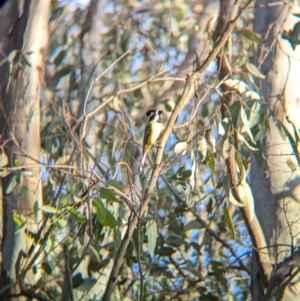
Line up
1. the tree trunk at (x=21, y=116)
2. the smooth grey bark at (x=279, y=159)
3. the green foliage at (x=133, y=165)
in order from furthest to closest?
1. the tree trunk at (x=21, y=116)
2. the smooth grey bark at (x=279, y=159)
3. the green foliage at (x=133, y=165)

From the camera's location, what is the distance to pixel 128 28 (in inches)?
190

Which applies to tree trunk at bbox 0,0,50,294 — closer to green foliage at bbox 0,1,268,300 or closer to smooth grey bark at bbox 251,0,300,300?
green foliage at bbox 0,1,268,300

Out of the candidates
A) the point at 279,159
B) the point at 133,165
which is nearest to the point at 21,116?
the point at 133,165

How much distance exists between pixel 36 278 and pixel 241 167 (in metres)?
1.25

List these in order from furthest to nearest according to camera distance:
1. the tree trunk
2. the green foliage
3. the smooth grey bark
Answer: the tree trunk < the smooth grey bark < the green foliage

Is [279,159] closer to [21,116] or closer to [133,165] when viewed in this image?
[133,165]

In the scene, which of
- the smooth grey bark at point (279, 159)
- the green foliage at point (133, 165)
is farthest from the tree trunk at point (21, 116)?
the smooth grey bark at point (279, 159)

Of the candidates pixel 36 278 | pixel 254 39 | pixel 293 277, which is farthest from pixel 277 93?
pixel 36 278

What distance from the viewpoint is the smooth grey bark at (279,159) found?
2.55 m

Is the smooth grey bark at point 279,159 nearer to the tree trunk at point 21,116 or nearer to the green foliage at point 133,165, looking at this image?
the green foliage at point 133,165

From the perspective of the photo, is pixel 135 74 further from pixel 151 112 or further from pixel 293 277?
pixel 293 277

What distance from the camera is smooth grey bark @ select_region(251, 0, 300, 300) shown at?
2.55 metres

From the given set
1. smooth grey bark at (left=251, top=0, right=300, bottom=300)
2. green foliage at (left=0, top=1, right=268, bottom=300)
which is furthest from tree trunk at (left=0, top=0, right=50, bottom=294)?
smooth grey bark at (left=251, top=0, right=300, bottom=300)

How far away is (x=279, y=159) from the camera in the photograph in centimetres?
276
